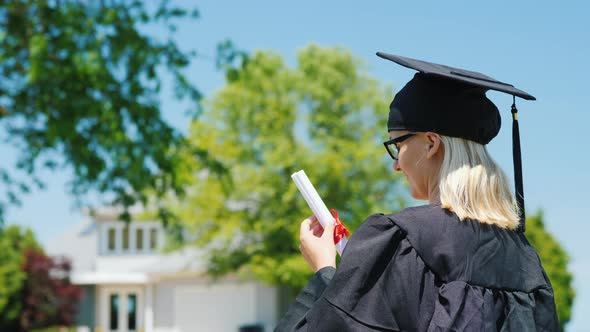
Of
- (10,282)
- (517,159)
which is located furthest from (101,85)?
(10,282)

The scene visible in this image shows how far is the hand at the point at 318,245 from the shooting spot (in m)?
2.42

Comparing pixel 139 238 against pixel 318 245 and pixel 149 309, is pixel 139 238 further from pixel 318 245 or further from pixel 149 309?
pixel 318 245

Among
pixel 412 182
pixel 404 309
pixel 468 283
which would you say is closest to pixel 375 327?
pixel 404 309

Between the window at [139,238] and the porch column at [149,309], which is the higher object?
the window at [139,238]

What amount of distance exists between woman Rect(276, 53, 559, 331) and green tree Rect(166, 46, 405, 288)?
25.6 m

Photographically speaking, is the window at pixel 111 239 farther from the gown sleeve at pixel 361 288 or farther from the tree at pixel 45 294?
the gown sleeve at pixel 361 288

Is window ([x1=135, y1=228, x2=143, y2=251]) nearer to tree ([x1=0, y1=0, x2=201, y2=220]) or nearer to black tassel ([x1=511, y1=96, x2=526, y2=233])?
tree ([x1=0, y1=0, x2=201, y2=220])

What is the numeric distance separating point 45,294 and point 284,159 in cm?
1261

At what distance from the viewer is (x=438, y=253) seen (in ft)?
7.28

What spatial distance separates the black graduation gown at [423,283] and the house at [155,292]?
3011 cm

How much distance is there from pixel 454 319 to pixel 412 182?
46cm

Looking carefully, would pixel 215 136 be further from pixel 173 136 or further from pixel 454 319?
pixel 454 319

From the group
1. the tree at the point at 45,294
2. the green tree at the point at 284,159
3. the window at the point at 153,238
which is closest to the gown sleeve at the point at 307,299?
the green tree at the point at 284,159

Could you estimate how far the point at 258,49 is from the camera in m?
30.7
